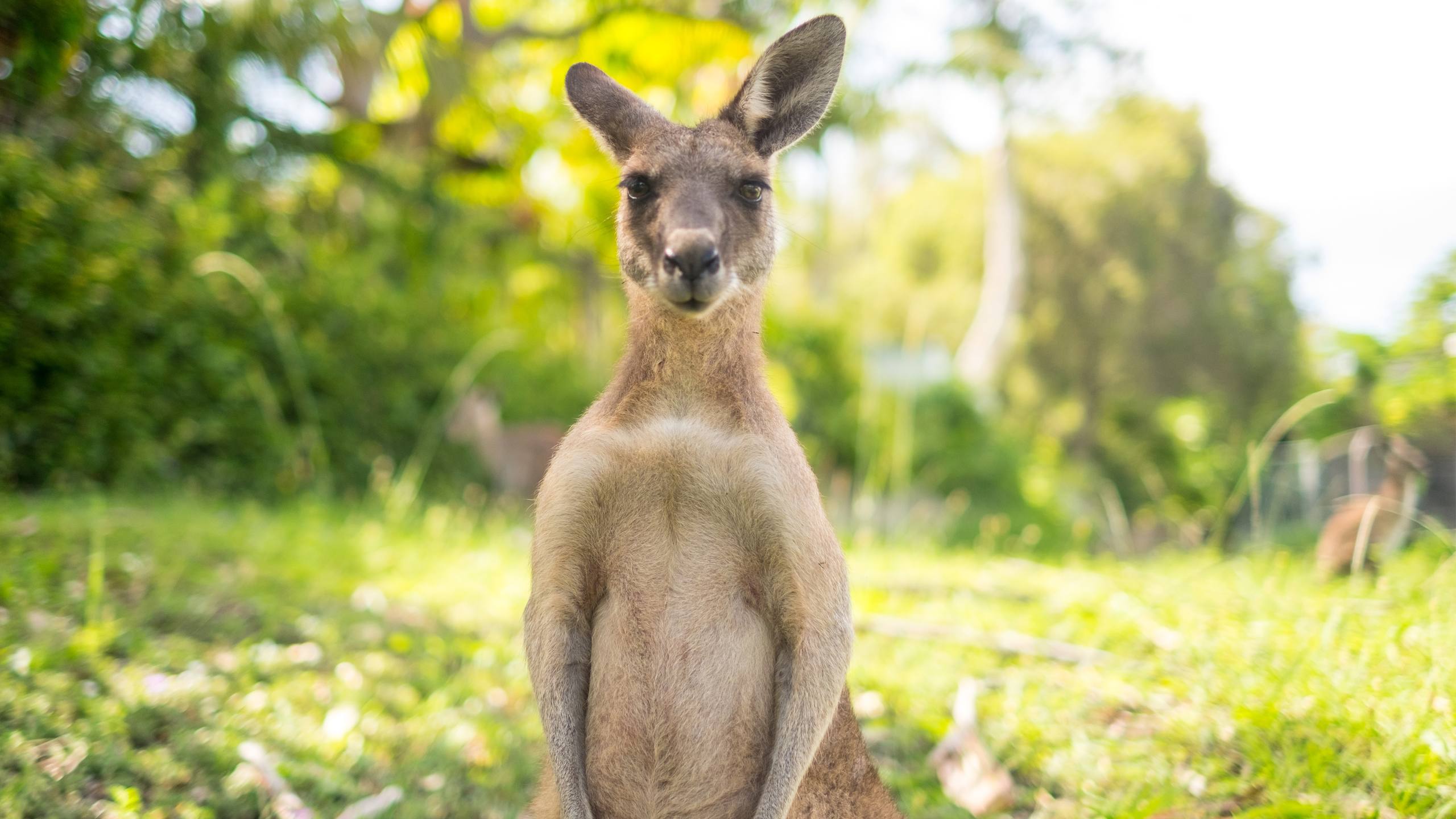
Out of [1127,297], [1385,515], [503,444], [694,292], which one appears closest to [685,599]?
[694,292]

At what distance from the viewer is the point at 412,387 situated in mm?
9492

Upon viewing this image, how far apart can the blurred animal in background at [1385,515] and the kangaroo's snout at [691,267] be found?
3.06 meters

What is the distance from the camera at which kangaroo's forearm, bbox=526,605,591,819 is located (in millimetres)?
1983

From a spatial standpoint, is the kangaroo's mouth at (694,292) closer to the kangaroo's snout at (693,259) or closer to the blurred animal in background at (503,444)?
the kangaroo's snout at (693,259)

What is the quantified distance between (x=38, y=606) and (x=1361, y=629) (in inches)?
205

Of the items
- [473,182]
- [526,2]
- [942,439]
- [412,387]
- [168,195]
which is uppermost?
[526,2]

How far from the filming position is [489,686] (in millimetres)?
4152

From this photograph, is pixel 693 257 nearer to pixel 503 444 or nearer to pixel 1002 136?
pixel 503 444

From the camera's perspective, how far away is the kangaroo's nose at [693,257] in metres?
1.91

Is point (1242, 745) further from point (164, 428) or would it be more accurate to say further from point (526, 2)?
point (526, 2)

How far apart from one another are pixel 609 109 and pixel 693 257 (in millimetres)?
630

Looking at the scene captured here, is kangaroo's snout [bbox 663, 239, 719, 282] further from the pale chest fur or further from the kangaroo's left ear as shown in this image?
the kangaroo's left ear

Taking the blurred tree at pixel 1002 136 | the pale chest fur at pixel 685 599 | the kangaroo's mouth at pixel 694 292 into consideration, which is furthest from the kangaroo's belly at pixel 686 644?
the blurred tree at pixel 1002 136

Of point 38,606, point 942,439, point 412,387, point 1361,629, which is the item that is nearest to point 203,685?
point 38,606
